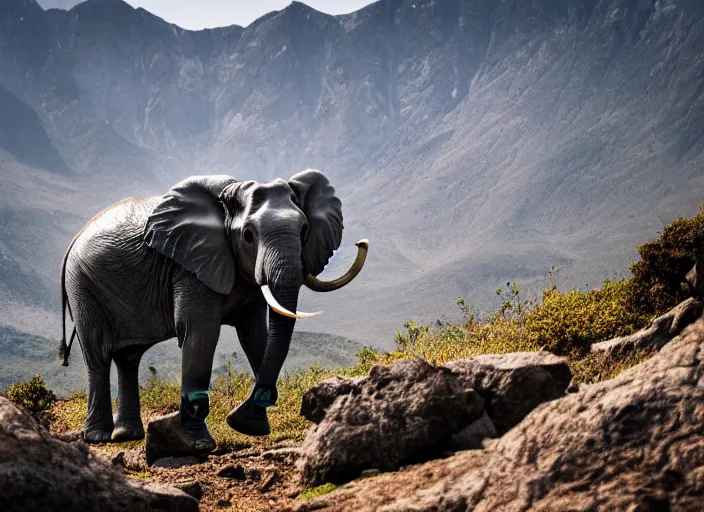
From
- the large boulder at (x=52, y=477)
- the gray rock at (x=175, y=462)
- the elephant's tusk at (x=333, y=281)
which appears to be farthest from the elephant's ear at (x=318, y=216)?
the large boulder at (x=52, y=477)

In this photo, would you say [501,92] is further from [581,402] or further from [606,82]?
[581,402]

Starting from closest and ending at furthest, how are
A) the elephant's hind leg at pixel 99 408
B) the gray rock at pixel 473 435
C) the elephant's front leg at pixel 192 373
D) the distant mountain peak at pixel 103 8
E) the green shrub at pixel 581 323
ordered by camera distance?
the gray rock at pixel 473 435
the elephant's front leg at pixel 192 373
the elephant's hind leg at pixel 99 408
the green shrub at pixel 581 323
the distant mountain peak at pixel 103 8

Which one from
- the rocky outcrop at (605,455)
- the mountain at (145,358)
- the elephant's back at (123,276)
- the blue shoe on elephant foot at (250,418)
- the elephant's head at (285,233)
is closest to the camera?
the rocky outcrop at (605,455)

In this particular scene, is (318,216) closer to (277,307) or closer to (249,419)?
(277,307)

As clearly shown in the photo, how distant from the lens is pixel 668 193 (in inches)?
2682

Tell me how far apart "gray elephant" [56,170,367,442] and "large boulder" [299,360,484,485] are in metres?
1.89

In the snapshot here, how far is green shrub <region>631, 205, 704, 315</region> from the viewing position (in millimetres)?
13703

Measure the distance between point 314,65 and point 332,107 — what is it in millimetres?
11220

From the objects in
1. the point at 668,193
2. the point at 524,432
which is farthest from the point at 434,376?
the point at 668,193

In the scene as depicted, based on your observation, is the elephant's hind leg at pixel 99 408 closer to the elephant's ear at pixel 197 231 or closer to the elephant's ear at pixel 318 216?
the elephant's ear at pixel 197 231

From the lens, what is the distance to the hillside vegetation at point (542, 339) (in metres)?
12.5

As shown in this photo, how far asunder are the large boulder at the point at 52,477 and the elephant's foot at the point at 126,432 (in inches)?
261

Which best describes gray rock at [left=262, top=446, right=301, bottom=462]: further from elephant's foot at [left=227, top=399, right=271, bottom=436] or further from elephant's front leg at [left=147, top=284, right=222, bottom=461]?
elephant's front leg at [left=147, top=284, right=222, bottom=461]

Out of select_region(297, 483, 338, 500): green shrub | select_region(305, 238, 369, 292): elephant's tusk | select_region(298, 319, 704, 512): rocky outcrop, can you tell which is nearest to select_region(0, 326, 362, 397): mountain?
select_region(305, 238, 369, 292): elephant's tusk
